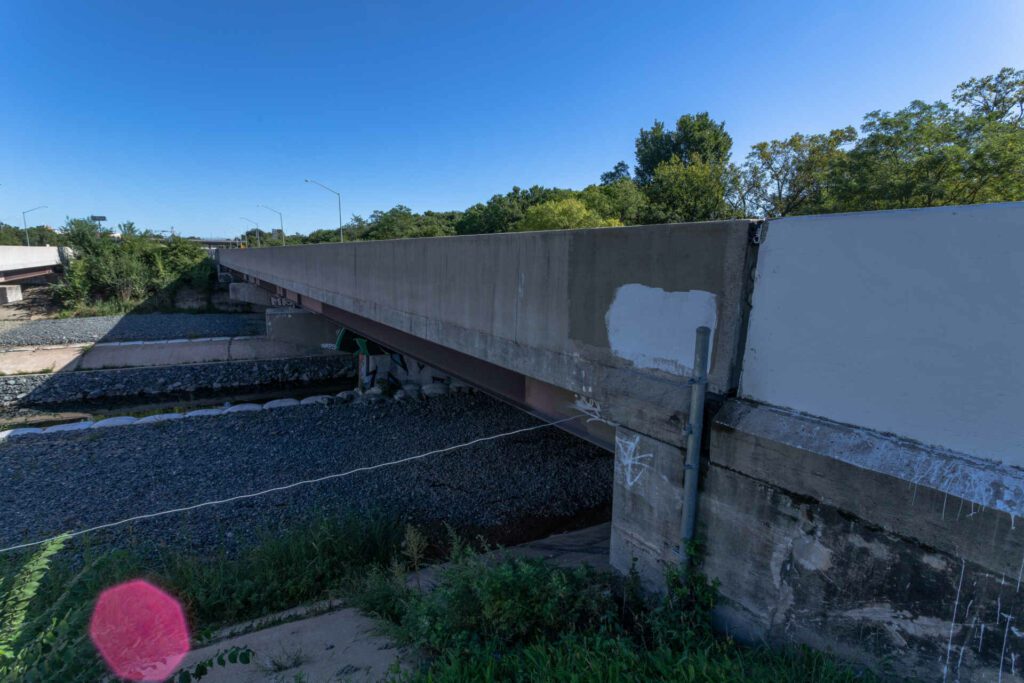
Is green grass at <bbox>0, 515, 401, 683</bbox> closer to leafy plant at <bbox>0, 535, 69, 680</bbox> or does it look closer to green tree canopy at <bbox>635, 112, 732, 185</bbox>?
leafy plant at <bbox>0, 535, 69, 680</bbox>

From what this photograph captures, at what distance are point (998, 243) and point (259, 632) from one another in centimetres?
582

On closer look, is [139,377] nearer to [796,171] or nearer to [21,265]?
[21,265]

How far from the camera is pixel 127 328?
83.7 ft

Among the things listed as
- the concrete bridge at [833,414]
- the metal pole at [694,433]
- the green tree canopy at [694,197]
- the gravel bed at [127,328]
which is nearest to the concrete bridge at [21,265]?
the gravel bed at [127,328]

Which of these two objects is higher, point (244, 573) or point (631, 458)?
point (631, 458)

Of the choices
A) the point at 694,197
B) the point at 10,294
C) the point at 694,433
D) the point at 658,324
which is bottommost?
the point at 10,294

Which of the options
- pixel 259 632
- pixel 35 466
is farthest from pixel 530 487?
pixel 35 466

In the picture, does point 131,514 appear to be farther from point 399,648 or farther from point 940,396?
point 940,396

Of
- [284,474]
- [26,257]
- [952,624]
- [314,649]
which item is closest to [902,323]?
[952,624]

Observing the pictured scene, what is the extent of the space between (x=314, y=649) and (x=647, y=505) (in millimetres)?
3040

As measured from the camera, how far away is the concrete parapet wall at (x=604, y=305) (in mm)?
2744

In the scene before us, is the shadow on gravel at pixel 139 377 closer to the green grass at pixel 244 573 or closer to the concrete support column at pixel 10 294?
the concrete support column at pixel 10 294

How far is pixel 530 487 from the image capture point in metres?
8.70

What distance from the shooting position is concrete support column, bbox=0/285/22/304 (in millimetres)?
29484
